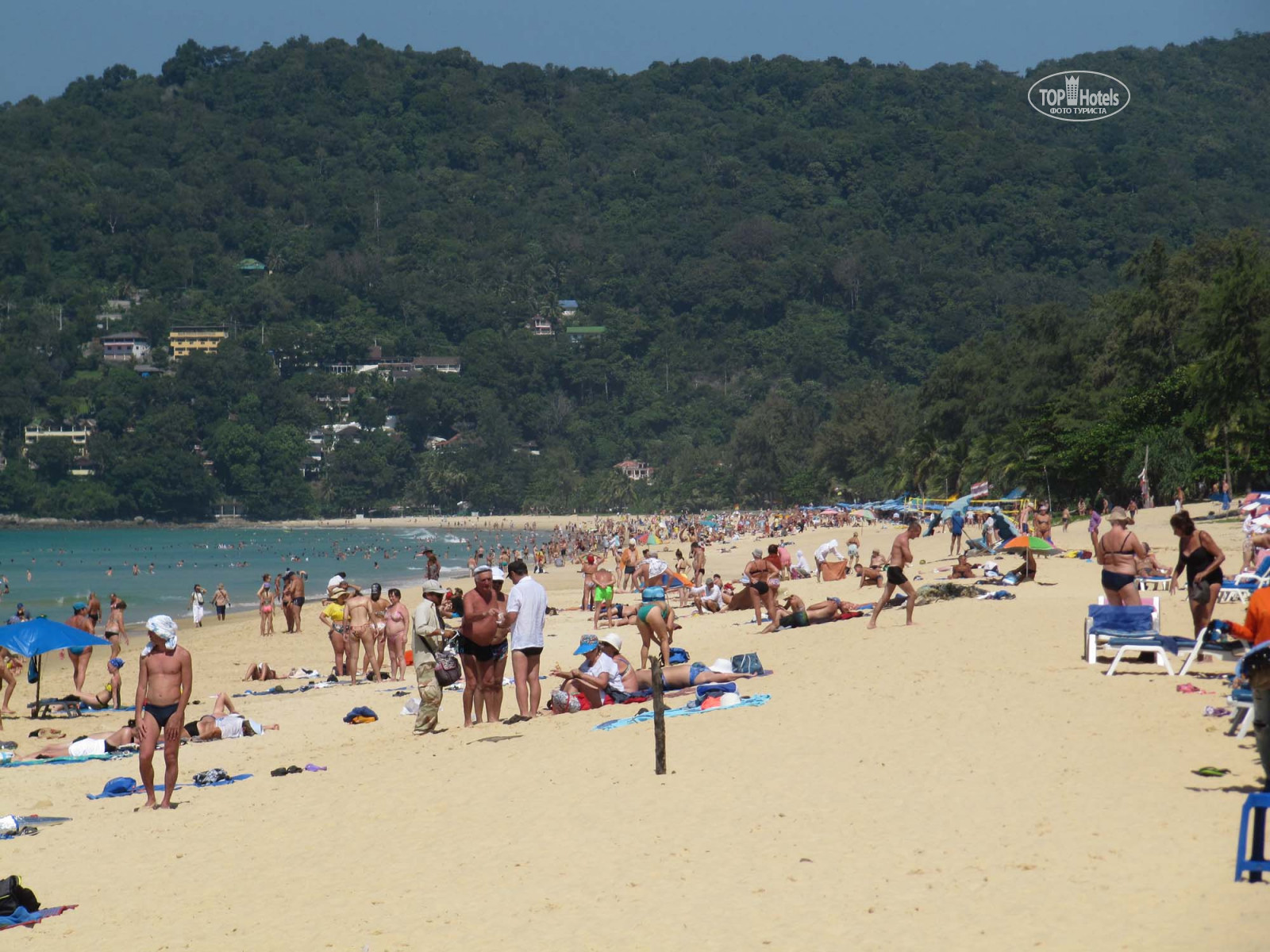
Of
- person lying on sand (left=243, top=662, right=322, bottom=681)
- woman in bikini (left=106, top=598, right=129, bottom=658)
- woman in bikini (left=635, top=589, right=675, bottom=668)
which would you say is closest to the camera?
woman in bikini (left=635, top=589, right=675, bottom=668)

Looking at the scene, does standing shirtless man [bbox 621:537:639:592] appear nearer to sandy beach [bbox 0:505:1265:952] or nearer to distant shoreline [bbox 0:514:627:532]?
sandy beach [bbox 0:505:1265:952]

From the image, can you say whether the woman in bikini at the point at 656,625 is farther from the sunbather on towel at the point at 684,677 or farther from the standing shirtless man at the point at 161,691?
the standing shirtless man at the point at 161,691

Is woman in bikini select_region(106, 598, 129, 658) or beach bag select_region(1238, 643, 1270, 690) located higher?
beach bag select_region(1238, 643, 1270, 690)

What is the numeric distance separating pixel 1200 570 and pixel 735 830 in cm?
500

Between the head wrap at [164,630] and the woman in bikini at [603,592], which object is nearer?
the head wrap at [164,630]

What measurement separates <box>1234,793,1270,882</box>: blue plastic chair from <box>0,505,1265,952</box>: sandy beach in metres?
0.08

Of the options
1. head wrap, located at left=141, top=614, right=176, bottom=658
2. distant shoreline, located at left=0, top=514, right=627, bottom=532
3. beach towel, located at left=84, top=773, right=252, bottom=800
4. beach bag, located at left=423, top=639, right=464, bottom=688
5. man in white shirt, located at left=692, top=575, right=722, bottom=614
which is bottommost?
distant shoreline, located at left=0, top=514, right=627, bottom=532

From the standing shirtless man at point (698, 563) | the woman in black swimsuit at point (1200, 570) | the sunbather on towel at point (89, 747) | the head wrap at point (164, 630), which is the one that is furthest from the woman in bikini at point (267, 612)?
the woman in black swimsuit at point (1200, 570)

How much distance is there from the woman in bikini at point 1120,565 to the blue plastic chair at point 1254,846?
18.8 ft

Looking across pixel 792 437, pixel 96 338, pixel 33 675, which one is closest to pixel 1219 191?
pixel 792 437

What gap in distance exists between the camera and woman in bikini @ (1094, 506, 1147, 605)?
11.3 metres

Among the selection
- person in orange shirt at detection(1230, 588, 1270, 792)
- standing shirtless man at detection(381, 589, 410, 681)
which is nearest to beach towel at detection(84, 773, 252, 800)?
standing shirtless man at detection(381, 589, 410, 681)

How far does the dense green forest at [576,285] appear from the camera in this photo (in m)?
118
